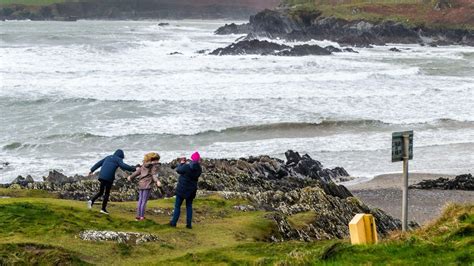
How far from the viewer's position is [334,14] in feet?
340

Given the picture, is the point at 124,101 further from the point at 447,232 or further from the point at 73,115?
the point at 447,232

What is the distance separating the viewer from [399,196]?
2262 centimetres

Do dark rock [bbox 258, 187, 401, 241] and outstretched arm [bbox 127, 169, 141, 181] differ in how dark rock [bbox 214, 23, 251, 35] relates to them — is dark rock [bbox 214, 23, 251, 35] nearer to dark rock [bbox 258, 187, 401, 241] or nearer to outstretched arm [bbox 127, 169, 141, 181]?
dark rock [bbox 258, 187, 401, 241]

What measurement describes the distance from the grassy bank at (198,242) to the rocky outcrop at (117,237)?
0.51 ft

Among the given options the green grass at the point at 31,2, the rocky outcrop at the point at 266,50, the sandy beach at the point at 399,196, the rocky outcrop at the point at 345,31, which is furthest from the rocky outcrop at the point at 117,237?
the green grass at the point at 31,2

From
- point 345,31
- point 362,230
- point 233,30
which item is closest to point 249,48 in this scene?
point 345,31

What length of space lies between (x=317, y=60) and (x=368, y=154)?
3735cm

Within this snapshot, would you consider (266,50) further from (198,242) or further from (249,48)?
(198,242)

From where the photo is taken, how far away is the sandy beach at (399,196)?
824 inches

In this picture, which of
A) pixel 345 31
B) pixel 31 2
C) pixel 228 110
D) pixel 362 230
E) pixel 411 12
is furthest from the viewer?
pixel 31 2

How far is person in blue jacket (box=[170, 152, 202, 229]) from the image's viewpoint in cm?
1295

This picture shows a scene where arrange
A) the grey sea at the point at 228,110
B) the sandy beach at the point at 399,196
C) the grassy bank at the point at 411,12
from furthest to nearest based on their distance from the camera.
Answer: the grassy bank at the point at 411,12 → the grey sea at the point at 228,110 → the sandy beach at the point at 399,196

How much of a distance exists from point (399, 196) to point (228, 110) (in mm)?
16612

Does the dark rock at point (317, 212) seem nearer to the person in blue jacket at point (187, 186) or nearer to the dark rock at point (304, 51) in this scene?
the person in blue jacket at point (187, 186)
